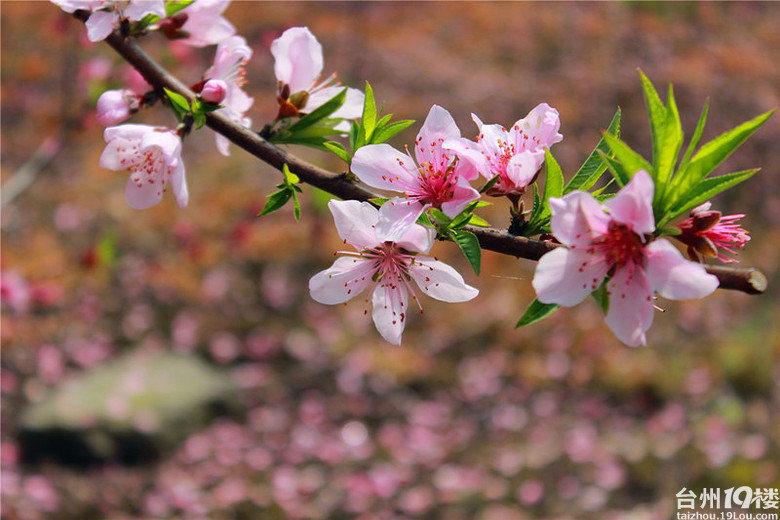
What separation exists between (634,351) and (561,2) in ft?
15.1

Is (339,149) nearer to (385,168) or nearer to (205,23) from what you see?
(385,168)

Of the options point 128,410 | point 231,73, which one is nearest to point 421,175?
point 231,73

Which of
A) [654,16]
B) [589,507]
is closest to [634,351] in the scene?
[589,507]

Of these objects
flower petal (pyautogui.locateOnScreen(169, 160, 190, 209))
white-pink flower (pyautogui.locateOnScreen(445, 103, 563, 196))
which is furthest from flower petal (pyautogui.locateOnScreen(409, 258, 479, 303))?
flower petal (pyautogui.locateOnScreen(169, 160, 190, 209))

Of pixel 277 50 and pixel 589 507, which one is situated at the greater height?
pixel 277 50

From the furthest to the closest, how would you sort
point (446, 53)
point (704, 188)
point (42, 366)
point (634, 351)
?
point (446, 53), point (634, 351), point (42, 366), point (704, 188)

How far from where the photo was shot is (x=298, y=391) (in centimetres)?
403

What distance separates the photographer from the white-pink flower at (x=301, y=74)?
883 millimetres

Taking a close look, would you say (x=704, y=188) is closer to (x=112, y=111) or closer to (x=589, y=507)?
(x=112, y=111)

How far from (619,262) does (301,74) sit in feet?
1.72

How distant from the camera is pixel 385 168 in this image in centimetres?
73

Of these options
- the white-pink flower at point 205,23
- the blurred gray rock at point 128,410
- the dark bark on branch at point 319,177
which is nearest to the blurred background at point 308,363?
the blurred gray rock at point 128,410

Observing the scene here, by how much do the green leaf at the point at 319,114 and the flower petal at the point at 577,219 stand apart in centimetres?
37

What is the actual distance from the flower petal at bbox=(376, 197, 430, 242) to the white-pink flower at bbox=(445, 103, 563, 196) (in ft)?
0.26
